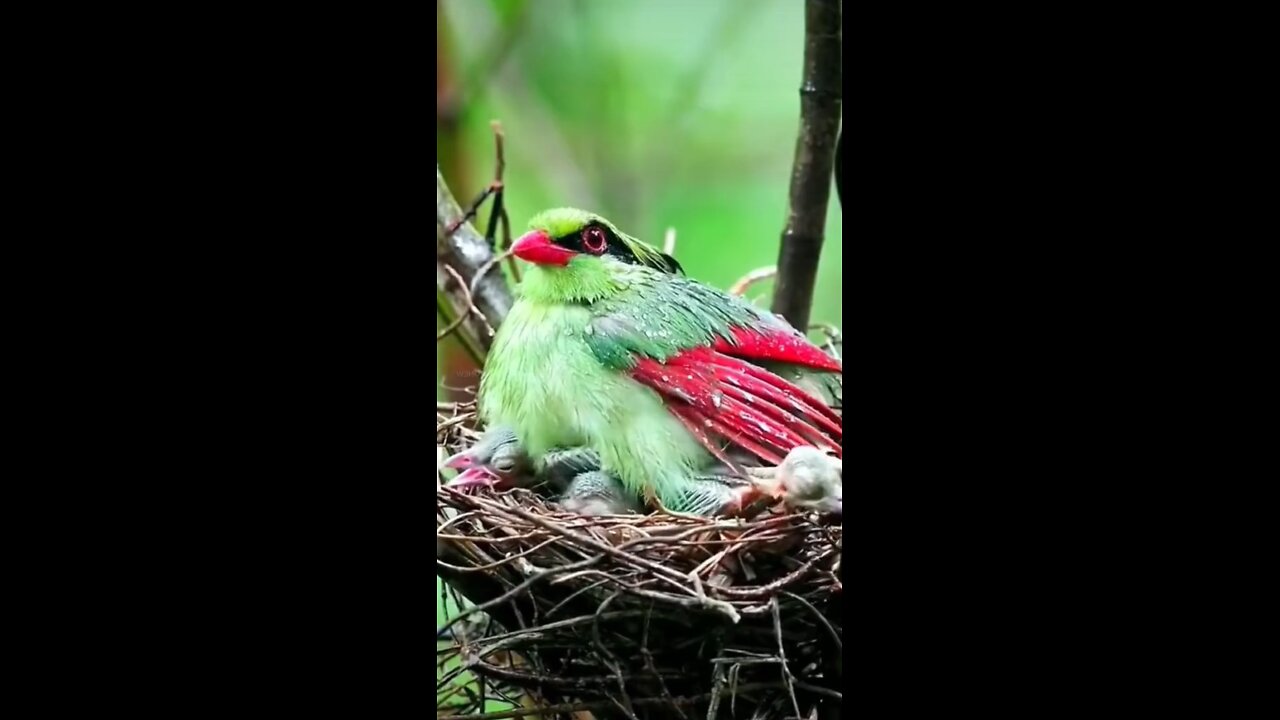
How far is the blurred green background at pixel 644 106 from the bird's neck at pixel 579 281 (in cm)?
6

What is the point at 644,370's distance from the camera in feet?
4.69

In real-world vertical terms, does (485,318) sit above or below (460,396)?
above

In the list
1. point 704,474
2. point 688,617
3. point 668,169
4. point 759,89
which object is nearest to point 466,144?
point 668,169

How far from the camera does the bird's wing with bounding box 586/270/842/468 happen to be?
4.66 ft

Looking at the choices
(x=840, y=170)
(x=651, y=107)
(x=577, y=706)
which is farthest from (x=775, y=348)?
(x=577, y=706)

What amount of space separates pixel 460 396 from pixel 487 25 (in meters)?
0.66

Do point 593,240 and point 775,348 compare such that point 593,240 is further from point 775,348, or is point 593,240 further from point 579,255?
point 775,348

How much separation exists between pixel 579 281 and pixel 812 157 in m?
0.33

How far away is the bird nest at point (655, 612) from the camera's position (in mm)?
1262

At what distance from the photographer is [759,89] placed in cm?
137

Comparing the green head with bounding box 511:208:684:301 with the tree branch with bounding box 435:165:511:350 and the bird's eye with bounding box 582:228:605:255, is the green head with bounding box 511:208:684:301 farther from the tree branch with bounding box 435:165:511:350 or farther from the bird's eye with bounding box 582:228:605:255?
the tree branch with bounding box 435:165:511:350
